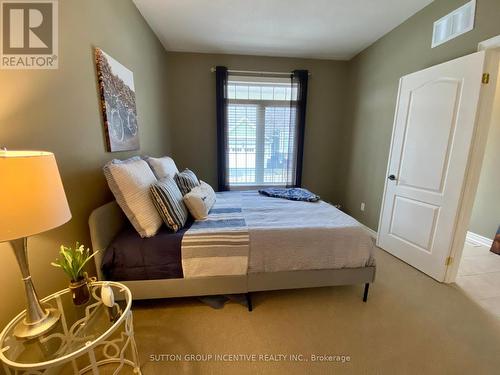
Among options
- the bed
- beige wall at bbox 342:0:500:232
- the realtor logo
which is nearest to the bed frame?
the bed

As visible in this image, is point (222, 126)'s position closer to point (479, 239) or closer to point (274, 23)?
point (274, 23)

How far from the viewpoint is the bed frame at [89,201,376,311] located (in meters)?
1.50

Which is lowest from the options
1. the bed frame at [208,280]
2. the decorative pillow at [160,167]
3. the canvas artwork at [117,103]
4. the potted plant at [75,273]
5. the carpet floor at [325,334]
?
the carpet floor at [325,334]

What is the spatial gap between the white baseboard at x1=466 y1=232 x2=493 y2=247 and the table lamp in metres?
4.34

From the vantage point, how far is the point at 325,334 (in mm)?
1572

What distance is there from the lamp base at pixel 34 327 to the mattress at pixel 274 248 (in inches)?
19.6

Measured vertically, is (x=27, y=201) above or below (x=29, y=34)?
below

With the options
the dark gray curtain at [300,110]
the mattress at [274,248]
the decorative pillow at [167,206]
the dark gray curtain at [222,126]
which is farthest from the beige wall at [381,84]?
the decorative pillow at [167,206]

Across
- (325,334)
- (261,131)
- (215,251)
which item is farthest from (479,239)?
(215,251)

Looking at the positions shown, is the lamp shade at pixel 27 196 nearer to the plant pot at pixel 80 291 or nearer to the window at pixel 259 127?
the plant pot at pixel 80 291

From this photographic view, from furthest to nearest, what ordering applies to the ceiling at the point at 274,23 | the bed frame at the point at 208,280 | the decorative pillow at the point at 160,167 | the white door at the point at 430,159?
the ceiling at the point at 274,23
the decorative pillow at the point at 160,167
the white door at the point at 430,159
the bed frame at the point at 208,280

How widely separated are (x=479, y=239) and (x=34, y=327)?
448cm

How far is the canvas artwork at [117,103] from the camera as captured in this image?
1708mm

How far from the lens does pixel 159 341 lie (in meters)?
1.50
